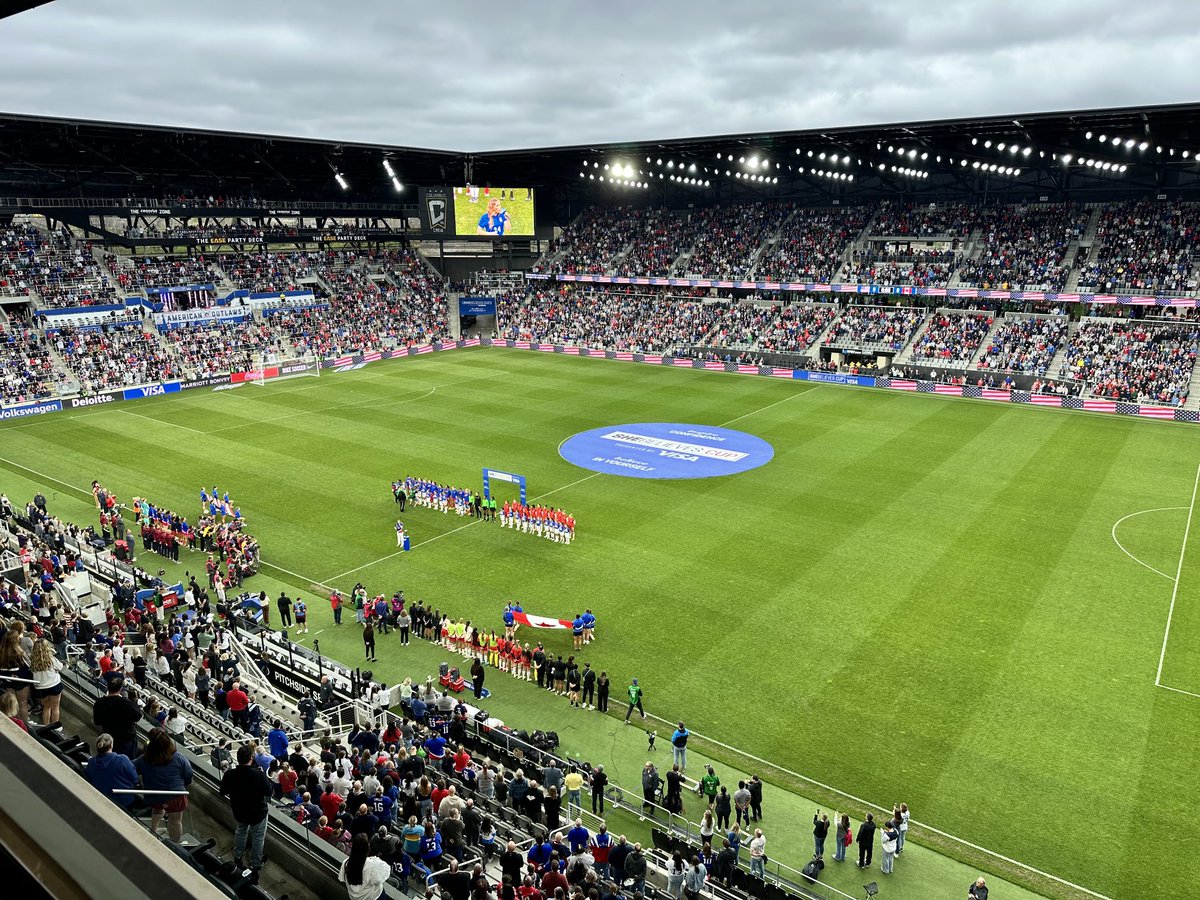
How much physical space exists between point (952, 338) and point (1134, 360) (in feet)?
35.5

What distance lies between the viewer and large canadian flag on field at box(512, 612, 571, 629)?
21094mm

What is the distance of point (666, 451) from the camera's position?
38.7 meters

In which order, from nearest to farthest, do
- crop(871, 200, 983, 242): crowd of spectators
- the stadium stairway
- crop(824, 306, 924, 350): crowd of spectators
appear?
the stadium stairway
crop(824, 306, 924, 350): crowd of spectators
crop(871, 200, 983, 242): crowd of spectators

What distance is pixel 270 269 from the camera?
69.8 meters

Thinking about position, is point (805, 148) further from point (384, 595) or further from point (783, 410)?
point (384, 595)

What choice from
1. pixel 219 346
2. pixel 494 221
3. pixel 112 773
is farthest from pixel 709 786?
pixel 494 221

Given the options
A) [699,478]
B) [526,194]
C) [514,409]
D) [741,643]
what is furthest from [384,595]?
[526,194]

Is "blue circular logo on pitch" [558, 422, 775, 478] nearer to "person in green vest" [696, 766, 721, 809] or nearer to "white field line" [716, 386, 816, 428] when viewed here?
"white field line" [716, 386, 816, 428]

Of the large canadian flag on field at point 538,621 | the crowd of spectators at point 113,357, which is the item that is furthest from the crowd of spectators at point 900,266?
the crowd of spectators at point 113,357

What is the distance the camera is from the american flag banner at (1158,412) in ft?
145

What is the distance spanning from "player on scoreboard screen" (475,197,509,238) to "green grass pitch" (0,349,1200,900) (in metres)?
32.3

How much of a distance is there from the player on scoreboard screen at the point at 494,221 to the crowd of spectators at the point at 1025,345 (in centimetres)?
4349

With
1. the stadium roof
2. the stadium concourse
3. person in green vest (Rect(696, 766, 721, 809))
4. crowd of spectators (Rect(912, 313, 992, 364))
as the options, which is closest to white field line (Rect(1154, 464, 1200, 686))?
person in green vest (Rect(696, 766, 721, 809))

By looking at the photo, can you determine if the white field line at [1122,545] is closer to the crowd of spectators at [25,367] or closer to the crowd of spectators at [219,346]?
the crowd of spectators at [219,346]
